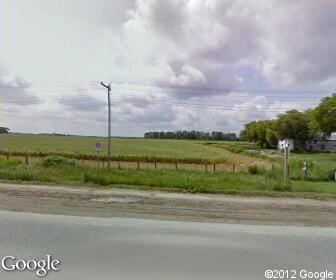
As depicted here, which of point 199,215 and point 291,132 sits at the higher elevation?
point 291,132

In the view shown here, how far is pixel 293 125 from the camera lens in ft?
286

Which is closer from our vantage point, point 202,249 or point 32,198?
point 202,249

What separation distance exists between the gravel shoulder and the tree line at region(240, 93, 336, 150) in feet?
135

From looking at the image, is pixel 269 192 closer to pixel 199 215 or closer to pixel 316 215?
pixel 316 215

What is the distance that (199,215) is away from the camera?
980 cm

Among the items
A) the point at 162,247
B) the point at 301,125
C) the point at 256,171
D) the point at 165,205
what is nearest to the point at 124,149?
the point at 301,125

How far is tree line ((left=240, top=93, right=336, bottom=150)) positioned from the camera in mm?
51219

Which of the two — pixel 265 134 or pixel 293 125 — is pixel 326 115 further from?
pixel 265 134

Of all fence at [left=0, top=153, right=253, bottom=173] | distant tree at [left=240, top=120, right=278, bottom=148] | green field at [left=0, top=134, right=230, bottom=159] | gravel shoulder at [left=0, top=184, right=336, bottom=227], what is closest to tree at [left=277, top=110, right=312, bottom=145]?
distant tree at [left=240, top=120, right=278, bottom=148]

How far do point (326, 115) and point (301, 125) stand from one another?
123 ft

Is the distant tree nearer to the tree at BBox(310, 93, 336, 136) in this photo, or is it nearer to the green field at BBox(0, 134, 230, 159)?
the green field at BBox(0, 134, 230, 159)

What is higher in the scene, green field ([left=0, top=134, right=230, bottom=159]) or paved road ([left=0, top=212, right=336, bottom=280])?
green field ([left=0, top=134, right=230, bottom=159])

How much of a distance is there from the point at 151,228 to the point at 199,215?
2.52 meters

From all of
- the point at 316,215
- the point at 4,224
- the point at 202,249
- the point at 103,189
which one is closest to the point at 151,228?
the point at 202,249
